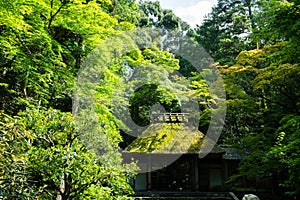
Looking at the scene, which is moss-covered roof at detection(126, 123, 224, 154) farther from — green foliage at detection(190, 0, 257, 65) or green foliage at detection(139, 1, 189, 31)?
green foliage at detection(139, 1, 189, 31)

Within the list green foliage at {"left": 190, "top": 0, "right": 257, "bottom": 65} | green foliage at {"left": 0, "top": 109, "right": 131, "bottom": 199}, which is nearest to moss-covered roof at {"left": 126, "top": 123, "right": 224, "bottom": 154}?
green foliage at {"left": 190, "top": 0, "right": 257, "bottom": 65}

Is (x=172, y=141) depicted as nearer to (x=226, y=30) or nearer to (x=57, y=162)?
(x=57, y=162)

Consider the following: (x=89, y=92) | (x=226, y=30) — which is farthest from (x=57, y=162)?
(x=226, y=30)

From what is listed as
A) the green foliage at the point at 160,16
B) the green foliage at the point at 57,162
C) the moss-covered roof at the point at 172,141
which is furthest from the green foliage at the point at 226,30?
the green foliage at the point at 57,162

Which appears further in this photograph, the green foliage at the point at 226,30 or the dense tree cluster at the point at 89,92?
the green foliage at the point at 226,30

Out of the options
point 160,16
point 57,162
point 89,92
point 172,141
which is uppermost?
point 160,16

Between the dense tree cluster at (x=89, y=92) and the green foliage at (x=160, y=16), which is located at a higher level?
the green foliage at (x=160, y=16)

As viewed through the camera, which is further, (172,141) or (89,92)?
(172,141)

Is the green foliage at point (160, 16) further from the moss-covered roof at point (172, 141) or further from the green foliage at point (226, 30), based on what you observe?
the moss-covered roof at point (172, 141)

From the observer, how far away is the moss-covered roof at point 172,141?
13164 mm

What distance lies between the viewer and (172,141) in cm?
1370

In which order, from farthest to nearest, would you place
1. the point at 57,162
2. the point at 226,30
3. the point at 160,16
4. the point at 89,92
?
the point at 226,30 → the point at 160,16 → the point at 89,92 → the point at 57,162

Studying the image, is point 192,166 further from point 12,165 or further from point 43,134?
point 12,165

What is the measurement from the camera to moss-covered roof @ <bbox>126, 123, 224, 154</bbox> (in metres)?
13.2
